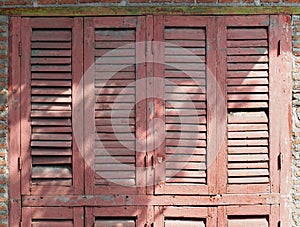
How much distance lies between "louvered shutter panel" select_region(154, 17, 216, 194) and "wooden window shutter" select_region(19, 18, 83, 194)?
71 cm

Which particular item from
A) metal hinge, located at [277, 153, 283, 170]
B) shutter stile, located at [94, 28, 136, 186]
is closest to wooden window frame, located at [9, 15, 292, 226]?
metal hinge, located at [277, 153, 283, 170]

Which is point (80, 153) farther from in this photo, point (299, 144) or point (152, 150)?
point (299, 144)

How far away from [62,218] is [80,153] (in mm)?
584

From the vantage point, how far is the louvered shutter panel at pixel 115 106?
384cm

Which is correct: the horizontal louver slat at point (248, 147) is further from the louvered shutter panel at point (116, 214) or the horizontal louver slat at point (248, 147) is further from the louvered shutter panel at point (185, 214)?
the louvered shutter panel at point (116, 214)

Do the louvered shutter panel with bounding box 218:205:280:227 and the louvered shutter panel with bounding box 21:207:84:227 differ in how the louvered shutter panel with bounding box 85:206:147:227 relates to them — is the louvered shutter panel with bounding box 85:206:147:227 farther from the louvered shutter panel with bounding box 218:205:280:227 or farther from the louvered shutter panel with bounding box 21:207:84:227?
the louvered shutter panel with bounding box 218:205:280:227

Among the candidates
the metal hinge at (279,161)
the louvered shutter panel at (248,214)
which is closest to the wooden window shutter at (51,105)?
the louvered shutter panel at (248,214)

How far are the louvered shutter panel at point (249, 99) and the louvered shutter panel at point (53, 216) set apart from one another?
133cm

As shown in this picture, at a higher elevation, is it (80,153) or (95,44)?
(95,44)

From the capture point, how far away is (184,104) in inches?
152

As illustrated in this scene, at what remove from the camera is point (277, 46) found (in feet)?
12.6

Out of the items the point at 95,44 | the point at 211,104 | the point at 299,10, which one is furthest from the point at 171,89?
the point at 299,10

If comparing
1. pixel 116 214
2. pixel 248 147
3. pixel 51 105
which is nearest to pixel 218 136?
pixel 248 147

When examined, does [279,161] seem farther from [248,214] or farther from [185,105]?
[185,105]
